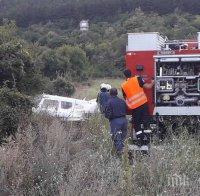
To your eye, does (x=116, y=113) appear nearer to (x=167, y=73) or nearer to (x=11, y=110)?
(x=11, y=110)

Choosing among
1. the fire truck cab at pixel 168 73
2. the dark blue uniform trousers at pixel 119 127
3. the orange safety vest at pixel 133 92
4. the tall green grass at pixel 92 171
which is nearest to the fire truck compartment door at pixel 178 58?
the fire truck cab at pixel 168 73

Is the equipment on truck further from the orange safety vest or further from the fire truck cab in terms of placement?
the orange safety vest

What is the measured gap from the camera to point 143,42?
37.7 ft

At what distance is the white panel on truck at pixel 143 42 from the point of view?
37.5 feet

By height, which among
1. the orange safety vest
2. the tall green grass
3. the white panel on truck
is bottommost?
the orange safety vest

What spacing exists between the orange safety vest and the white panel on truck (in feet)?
5.22

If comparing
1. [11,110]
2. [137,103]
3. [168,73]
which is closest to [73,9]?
[168,73]

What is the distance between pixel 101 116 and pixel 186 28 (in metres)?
39.0

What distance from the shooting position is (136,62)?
11.4 metres

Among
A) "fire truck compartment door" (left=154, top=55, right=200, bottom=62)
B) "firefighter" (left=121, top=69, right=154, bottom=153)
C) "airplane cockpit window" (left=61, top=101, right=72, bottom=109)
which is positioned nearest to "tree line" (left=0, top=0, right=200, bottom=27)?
"airplane cockpit window" (left=61, top=101, right=72, bottom=109)

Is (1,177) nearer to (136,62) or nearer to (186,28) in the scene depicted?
(136,62)

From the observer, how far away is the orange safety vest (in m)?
10.0

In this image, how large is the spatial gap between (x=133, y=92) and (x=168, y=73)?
147 cm

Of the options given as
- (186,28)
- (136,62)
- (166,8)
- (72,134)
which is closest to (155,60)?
(136,62)
